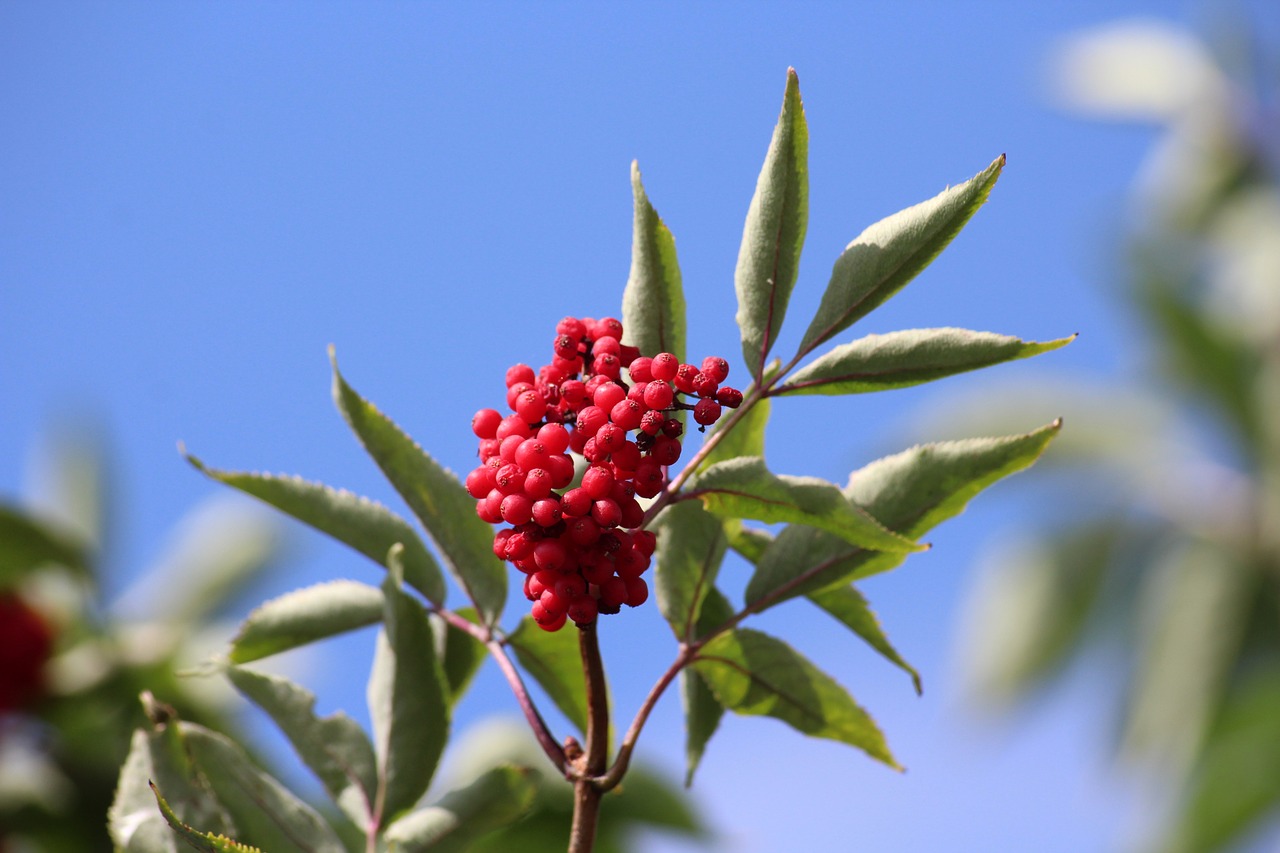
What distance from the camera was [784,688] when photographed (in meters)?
1.96

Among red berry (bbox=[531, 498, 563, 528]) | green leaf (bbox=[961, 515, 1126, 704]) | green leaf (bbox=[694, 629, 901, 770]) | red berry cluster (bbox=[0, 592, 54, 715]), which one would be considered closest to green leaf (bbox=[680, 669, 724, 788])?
green leaf (bbox=[694, 629, 901, 770])

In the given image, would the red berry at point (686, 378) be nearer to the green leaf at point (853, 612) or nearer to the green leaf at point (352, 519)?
the green leaf at point (853, 612)

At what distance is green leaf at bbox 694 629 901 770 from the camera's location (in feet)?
6.34

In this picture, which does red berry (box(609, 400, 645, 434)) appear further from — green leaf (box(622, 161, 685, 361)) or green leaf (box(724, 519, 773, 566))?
green leaf (box(724, 519, 773, 566))

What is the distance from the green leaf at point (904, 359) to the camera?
1689 mm

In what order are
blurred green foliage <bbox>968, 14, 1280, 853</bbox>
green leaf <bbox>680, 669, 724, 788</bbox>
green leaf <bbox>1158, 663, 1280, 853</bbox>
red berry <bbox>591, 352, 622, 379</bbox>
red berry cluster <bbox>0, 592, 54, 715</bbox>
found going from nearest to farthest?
red berry <bbox>591, 352, 622, 379</bbox>, green leaf <bbox>680, 669, 724, 788</bbox>, red berry cluster <bbox>0, 592, 54, 715</bbox>, green leaf <bbox>1158, 663, 1280, 853</bbox>, blurred green foliage <bbox>968, 14, 1280, 853</bbox>

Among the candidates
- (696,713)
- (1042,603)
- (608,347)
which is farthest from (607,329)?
(1042,603)

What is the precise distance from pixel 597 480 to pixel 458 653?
26.2 inches

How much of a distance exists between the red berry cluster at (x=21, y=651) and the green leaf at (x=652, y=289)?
3.34 metres

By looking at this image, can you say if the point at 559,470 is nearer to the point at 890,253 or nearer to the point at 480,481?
the point at 480,481

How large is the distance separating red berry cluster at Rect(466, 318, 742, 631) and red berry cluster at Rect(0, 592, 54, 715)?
3.21 metres

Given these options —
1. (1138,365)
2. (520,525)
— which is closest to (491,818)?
(520,525)

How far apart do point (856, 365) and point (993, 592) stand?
13.4 meters

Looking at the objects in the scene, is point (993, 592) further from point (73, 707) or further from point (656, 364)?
point (656, 364)
